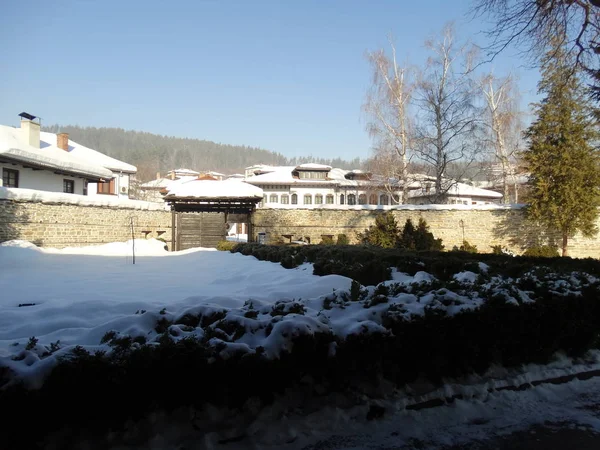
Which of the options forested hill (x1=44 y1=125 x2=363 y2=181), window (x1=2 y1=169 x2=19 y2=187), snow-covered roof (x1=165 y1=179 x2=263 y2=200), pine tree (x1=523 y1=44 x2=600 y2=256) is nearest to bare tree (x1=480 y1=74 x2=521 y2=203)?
pine tree (x1=523 y1=44 x2=600 y2=256)

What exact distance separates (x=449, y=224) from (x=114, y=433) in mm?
21888

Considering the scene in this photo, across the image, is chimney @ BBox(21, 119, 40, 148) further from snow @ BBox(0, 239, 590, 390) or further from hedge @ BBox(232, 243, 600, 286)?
hedge @ BBox(232, 243, 600, 286)

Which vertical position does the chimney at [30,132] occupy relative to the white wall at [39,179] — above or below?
above

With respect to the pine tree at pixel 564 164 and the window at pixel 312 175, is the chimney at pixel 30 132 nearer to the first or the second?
the window at pixel 312 175

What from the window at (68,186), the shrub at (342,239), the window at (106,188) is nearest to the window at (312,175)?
the window at (106,188)

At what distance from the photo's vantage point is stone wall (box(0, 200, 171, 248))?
15.9 metres

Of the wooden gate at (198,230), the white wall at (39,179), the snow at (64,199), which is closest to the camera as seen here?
the snow at (64,199)

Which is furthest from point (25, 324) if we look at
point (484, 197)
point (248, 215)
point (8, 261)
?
point (484, 197)

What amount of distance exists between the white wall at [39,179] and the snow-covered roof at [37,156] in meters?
0.98

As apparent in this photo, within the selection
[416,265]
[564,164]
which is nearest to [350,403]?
[416,265]

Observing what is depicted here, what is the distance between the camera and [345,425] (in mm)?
2922

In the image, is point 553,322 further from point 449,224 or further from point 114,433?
point 449,224

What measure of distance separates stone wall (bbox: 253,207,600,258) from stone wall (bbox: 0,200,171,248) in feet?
20.8

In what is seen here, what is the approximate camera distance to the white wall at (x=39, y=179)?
20.8 m
